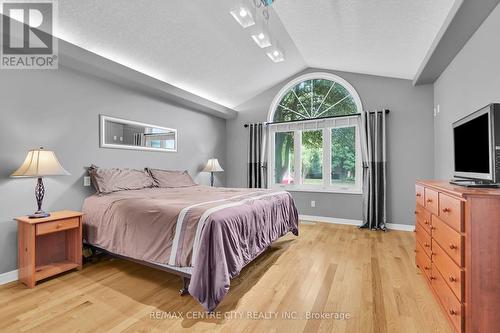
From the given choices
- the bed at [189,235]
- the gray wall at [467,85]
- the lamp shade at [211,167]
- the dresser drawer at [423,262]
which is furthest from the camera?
the lamp shade at [211,167]

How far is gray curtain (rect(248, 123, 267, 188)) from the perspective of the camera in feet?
17.3

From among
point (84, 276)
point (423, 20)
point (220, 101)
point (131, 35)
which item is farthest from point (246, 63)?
point (84, 276)

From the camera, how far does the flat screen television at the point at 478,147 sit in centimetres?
152

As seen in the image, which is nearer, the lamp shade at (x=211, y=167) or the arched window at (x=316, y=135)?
the arched window at (x=316, y=135)

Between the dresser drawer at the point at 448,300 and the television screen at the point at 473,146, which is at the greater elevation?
the television screen at the point at 473,146

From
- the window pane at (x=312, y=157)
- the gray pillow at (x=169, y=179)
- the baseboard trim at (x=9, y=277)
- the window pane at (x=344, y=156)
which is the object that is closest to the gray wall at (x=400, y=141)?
the window pane at (x=344, y=156)

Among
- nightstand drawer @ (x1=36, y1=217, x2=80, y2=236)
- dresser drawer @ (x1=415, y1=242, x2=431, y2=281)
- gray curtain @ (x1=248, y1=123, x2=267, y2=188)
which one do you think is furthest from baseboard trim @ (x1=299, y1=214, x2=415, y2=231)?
nightstand drawer @ (x1=36, y1=217, x2=80, y2=236)

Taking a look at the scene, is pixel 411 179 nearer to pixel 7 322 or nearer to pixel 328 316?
pixel 328 316

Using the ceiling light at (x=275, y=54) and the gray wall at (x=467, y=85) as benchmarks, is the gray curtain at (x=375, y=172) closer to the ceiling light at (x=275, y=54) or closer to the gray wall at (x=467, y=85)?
the gray wall at (x=467, y=85)

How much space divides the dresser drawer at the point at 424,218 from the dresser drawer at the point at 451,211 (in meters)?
0.36

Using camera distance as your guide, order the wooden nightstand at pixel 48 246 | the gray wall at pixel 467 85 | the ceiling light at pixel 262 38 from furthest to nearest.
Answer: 1. the ceiling light at pixel 262 38
2. the wooden nightstand at pixel 48 246
3. the gray wall at pixel 467 85

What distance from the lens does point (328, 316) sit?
177 cm

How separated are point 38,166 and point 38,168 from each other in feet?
0.07

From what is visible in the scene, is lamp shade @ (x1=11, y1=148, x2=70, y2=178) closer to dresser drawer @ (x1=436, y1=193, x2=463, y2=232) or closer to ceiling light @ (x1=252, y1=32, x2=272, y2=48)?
ceiling light @ (x1=252, y1=32, x2=272, y2=48)
